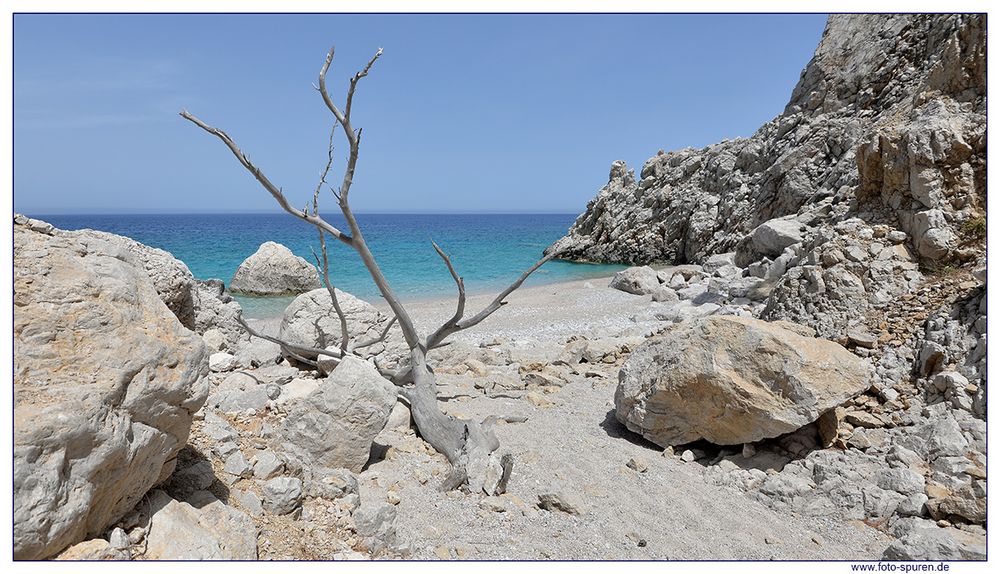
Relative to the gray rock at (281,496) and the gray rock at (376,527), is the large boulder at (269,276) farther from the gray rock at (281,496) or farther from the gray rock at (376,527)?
the gray rock at (376,527)

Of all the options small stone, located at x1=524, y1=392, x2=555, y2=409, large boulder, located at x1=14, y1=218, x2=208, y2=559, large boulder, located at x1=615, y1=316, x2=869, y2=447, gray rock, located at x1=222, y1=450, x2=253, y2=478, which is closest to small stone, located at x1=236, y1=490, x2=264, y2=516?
gray rock, located at x1=222, y1=450, x2=253, y2=478

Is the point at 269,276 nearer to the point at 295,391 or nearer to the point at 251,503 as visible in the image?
the point at 295,391

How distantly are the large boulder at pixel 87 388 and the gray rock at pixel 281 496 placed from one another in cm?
76

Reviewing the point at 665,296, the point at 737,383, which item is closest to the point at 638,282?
the point at 665,296

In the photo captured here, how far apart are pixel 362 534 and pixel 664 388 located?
3.61 m

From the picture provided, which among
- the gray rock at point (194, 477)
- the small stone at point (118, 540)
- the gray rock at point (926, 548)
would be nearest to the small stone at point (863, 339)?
the gray rock at point (926, 548)

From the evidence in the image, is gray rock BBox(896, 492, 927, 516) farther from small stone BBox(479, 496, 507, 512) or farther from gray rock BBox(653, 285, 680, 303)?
gray rock BBox(653, 285, 680, 303)

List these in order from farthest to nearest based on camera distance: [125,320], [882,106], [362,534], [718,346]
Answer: [882,106] → [718,346] → [362,534] → [125,320]

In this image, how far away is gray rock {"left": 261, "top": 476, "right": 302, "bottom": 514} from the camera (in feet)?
13.5

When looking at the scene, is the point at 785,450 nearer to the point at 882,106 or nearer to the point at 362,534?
the point at 362,534

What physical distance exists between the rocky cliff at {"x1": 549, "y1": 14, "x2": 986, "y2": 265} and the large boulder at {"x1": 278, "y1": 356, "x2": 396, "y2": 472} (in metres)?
6.31

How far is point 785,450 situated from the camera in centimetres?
592

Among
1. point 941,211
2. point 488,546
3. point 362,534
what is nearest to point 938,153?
point 941,211

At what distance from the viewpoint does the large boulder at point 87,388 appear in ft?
8.75
